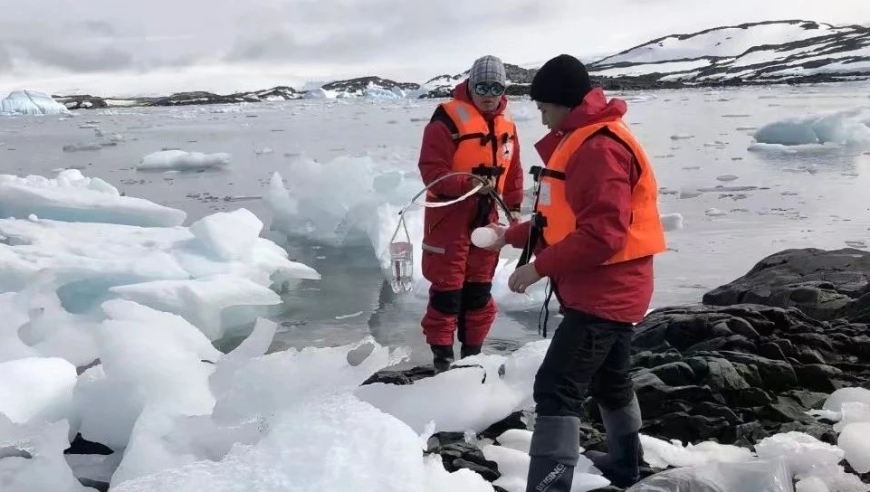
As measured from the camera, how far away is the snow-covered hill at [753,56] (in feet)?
248

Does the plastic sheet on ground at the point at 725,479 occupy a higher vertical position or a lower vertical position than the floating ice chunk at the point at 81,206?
lower

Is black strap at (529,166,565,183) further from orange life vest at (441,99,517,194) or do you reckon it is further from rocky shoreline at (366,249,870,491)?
orange life vest at (441,99,517,194)

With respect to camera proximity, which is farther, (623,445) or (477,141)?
(477,141)

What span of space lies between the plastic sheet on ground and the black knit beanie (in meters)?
1.18

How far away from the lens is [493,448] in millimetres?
A: 3070

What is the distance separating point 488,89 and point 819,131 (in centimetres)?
1508

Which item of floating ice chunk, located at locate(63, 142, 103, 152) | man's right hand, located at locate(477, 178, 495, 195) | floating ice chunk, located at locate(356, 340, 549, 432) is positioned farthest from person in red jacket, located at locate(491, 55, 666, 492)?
floating ice chunk, located at locate(63, 142, 103, 152)

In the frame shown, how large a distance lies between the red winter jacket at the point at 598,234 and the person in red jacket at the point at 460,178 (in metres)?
1.46

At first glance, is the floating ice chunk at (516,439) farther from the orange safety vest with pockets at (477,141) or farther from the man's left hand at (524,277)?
the orange safety vest with pockets at (477,141)

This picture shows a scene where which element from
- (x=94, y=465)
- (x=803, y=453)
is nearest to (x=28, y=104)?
(x=94, y=465)

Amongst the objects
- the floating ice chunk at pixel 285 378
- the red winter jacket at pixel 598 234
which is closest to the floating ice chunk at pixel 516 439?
the floating ice chunk at pixel 285 378

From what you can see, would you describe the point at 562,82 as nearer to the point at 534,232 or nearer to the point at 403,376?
the point at 534,232

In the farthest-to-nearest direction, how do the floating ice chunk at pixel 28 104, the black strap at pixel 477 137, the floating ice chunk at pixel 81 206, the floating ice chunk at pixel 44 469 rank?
1. the floating ice chunk at pixel 28 104
2. the floating ice chunk at pixel 81 206
3. the black strap at pixel 477 137
4. the floating ice chunk at pixel 44 469

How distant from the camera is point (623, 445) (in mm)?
2721
